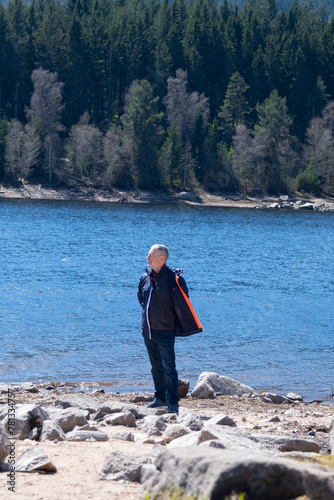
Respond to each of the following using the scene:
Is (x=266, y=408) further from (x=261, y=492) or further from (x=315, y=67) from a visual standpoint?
(x=315, y=67)

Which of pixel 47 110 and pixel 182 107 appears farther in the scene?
pixel 182 107

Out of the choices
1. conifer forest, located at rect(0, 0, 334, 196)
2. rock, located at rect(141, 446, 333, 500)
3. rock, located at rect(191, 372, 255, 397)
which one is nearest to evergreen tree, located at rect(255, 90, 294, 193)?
conifer forest, located at rect(0, 0, 334, 196)

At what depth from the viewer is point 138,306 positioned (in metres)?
23.3

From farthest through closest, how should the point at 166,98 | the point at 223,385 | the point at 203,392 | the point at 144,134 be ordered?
the point at 166,98
the point at 144,134
the point at 223,385
the point at 203,392

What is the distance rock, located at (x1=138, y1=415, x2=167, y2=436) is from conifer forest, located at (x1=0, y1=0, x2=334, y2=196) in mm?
83228

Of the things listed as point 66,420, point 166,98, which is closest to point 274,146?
point 166,98

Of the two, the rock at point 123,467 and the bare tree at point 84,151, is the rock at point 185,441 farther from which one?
the bare tree at point 84,151

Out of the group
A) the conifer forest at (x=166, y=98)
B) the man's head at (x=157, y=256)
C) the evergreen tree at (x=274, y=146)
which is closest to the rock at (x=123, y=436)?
the man's head at (x=157, y=256)

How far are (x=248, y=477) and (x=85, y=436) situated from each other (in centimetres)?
361

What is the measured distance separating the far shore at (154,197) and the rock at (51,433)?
267 feet

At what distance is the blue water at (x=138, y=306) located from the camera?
15.2 meters

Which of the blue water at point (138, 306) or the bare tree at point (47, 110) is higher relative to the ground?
→ the bare tree at point (47, 110)

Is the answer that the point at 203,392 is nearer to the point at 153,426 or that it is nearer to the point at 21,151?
Result: the point at 153,426

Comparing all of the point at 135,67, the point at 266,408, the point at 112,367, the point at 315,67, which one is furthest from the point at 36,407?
the point at 315,67
